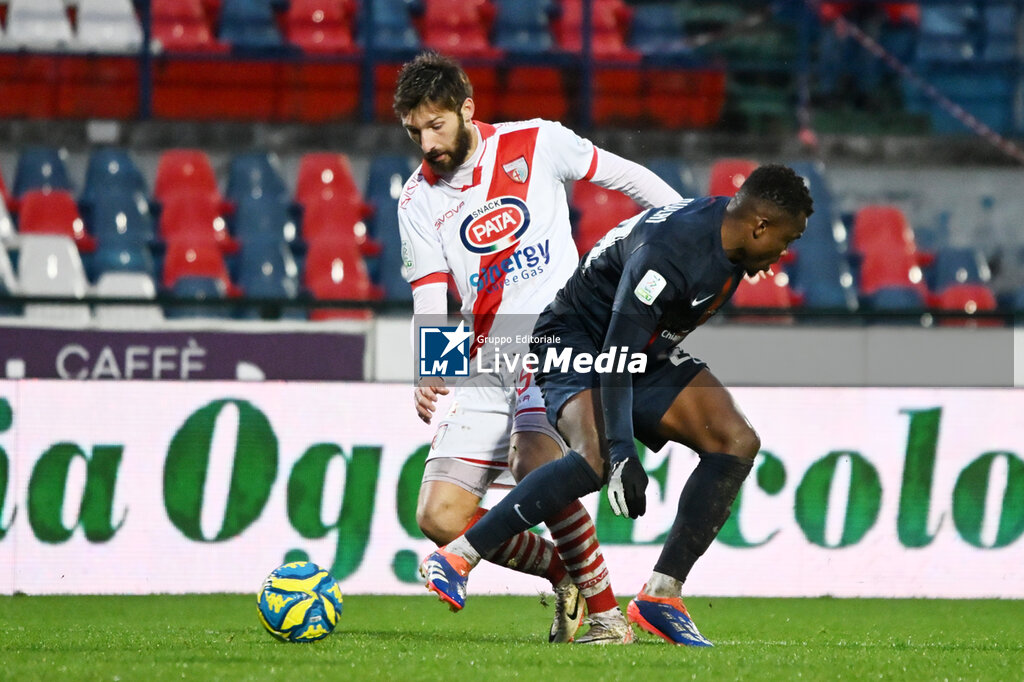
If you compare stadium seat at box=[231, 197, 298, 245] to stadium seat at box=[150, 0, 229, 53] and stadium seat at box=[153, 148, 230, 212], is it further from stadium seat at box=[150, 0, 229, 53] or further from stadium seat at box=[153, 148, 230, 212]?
stadium seat at box=[150, 0, 229, 53]

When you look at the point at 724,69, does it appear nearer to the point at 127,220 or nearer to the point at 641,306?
the point at 127,220

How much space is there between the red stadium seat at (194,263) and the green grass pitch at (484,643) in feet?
12.1

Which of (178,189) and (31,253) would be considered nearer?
(31,253)

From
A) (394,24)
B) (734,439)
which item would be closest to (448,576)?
(734,439)

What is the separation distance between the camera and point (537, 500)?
4586mm

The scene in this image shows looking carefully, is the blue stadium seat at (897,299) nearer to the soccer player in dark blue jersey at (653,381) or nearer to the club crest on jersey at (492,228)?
the club crest on jersey at (492,228)

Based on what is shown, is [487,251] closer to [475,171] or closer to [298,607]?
[475,171]

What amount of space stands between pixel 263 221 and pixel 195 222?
51 cm

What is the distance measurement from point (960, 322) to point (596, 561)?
4969 mm

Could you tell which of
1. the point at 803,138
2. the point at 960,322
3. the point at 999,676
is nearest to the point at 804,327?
the point at 960,322

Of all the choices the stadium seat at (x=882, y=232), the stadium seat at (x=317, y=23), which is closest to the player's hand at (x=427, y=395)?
the stadium seat at (x=882, y=232)

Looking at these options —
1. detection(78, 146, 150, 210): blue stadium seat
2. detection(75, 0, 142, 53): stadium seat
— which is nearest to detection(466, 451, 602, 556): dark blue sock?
detection(78, 146, 150, 210): blue stadium seat

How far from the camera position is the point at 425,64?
16.8 ft

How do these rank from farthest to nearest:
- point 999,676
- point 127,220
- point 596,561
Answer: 1. point 127,220
2. point 596,561
3. point 999,676
